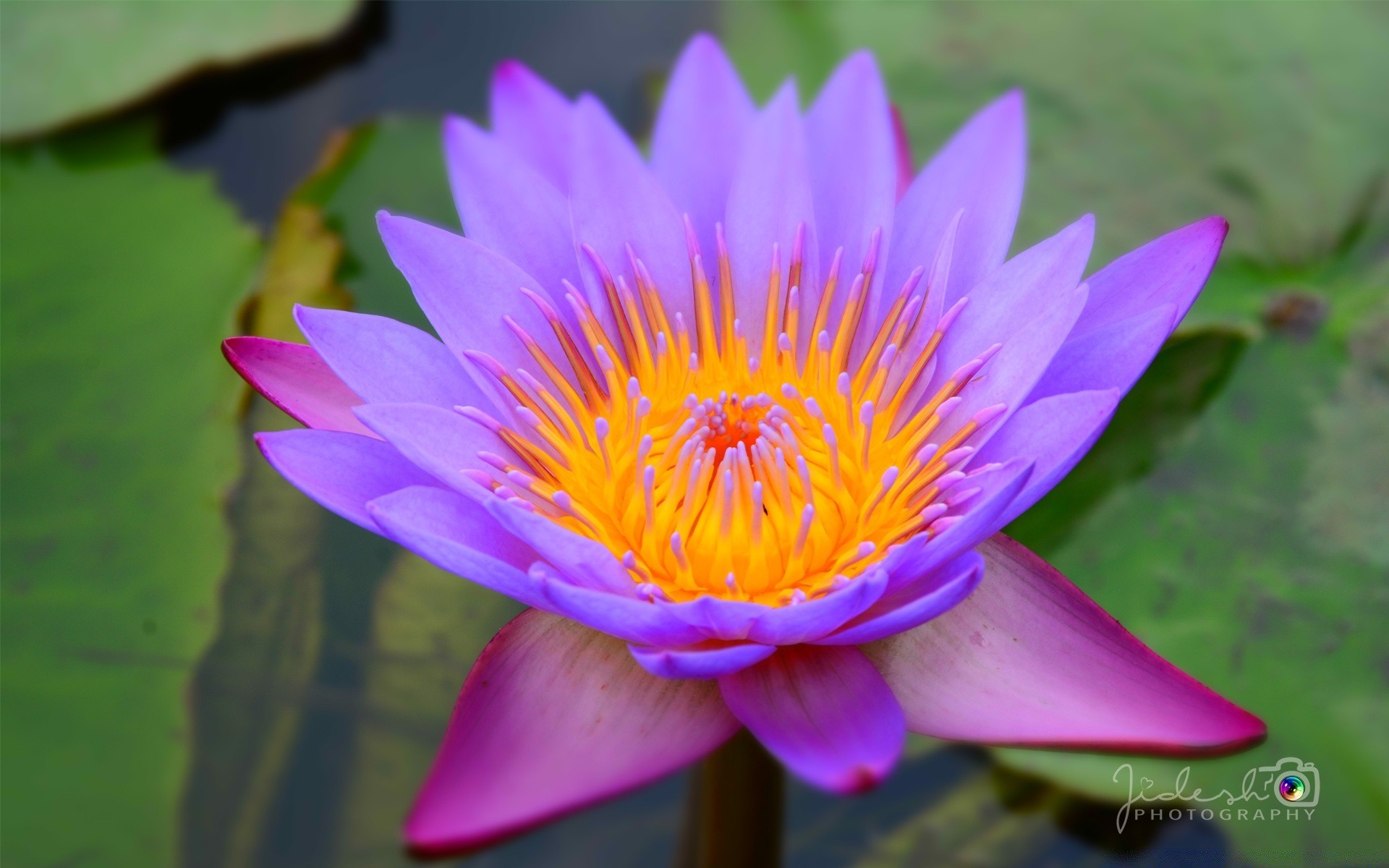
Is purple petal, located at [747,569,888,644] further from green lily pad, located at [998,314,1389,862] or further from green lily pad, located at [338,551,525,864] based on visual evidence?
green lily pad, located at [338,551,525,864]

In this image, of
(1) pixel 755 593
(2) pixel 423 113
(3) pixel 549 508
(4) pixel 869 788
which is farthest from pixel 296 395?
(2) pixel 423 113

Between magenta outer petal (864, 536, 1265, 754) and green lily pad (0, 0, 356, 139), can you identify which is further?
green lily pad (0, 0, 356, 139)

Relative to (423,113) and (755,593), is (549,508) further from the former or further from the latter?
(423,113)

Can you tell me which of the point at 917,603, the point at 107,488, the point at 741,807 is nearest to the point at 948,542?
the point at 917,603

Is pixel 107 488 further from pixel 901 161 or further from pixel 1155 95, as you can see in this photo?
pixel 1155 95

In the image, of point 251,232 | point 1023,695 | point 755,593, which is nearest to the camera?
point 1023,695

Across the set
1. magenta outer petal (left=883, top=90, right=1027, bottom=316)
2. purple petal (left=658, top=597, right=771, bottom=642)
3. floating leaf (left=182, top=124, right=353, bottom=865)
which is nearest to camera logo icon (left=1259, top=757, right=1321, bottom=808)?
→ magenta outer petal (left=883, top=90, right=1027, bottom=316)

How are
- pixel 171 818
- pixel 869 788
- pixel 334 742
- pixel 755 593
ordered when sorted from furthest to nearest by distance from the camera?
pixel 334 742
pixel 171 818
pixel 755 593
pixel 869 788
